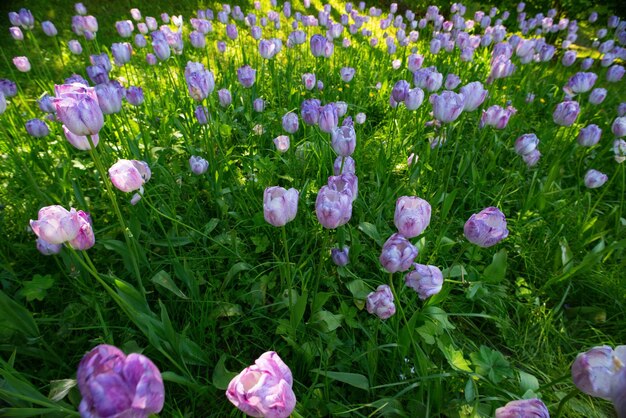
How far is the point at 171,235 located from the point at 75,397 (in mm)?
800

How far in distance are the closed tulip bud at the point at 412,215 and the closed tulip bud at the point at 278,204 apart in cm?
36

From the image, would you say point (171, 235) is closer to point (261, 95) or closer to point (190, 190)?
point (190, 190)

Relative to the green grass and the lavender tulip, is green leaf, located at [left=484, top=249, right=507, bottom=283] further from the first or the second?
the lavender tulip

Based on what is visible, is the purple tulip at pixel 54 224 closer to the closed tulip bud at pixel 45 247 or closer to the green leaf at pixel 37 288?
the closed tulip bud at pixel 45 247

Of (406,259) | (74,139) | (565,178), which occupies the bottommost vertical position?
(565,178)

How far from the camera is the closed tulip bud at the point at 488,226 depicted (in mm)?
1247

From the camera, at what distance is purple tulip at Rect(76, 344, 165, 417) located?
641 millimetres

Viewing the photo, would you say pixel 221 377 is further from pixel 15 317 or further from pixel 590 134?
pixel 590 134

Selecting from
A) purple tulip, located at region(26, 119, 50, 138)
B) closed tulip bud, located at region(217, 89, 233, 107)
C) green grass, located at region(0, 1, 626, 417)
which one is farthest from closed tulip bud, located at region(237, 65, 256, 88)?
purple tulip, located at region(26, 119, 50, 138)

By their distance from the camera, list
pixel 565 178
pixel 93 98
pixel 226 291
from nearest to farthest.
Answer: pixel 93 98, pixel 226 291, pixel 565 178

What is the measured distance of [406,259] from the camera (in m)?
1.25

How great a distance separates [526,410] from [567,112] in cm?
201

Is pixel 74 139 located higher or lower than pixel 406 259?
higher

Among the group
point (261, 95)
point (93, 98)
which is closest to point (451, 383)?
point (93, 98)
